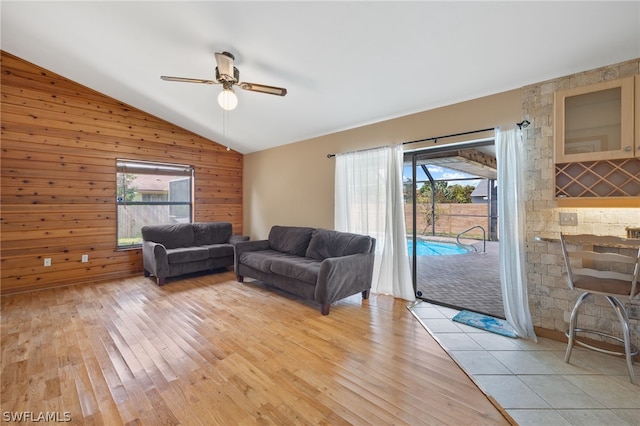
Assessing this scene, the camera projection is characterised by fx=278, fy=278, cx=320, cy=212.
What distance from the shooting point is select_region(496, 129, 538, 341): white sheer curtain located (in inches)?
102

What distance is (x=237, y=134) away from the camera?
5117 millimetres

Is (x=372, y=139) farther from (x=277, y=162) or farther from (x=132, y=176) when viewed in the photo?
(x=132, y=176)

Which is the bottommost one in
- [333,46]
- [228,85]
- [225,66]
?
[228,85]

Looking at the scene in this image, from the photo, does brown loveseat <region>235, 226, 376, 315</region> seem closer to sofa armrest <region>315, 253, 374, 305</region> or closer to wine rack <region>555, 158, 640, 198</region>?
sofa armrest <region>315, 253, 374, 305</region>

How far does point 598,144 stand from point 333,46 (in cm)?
232

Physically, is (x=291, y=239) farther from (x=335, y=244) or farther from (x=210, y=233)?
(x=210, y=233)

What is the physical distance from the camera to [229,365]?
2.10m

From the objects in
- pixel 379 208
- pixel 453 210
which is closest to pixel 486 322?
pixel 453 210

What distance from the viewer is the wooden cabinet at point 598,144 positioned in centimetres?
204

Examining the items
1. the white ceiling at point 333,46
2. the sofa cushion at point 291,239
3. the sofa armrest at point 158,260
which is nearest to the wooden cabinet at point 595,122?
the white ceiling at point 333,46

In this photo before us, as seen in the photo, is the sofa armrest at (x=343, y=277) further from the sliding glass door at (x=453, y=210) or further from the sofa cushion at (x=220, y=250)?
the sofa cushion at (x=220, y=250)

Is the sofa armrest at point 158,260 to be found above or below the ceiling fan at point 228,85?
below

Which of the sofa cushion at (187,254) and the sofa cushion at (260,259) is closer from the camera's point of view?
the sofa cushion at (260,259)

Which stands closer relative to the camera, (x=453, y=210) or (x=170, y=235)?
(x=453, y=210)
